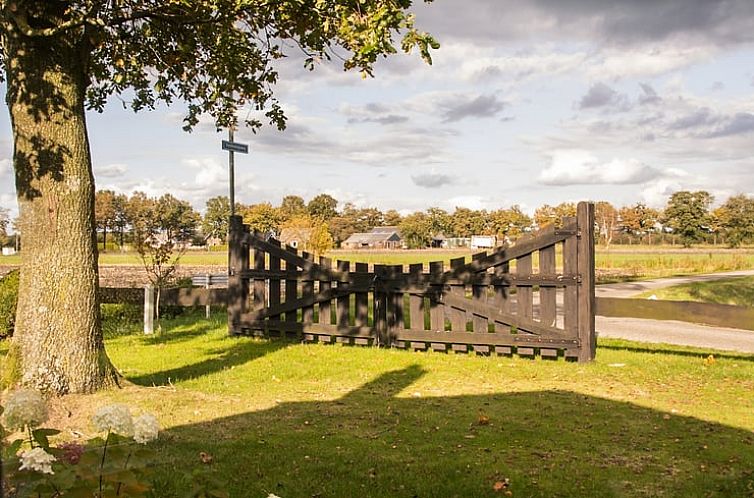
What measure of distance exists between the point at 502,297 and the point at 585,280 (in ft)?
4.08

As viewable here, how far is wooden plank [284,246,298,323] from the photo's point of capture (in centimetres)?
1125

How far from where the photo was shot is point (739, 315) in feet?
27.0

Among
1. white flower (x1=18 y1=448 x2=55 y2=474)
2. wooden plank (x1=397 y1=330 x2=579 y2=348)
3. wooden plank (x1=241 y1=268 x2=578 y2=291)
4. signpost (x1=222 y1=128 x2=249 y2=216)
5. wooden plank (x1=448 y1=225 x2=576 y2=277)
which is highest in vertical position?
signpost (x1=222 y1=128 x2=249 y2=216)

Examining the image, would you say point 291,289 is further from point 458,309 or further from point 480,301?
point 480,301

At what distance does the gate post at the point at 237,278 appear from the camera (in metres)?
11.8

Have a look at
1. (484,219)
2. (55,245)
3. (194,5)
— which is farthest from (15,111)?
(484,219)

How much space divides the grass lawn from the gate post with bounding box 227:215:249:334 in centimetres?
194

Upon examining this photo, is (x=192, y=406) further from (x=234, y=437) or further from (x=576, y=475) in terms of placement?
(x=576, y=475)

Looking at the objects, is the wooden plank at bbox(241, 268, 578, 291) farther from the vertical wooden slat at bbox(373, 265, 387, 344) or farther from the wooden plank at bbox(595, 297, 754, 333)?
the wooden plank at bbox(595, 297, 754, 333)

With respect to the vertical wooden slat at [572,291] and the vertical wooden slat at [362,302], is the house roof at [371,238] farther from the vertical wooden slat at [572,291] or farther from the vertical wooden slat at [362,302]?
the vertical wooden slat at [572,291]

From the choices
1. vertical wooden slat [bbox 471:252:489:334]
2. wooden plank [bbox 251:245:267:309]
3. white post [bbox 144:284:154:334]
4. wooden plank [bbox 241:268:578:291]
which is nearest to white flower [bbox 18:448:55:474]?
wooden plank [bbox 241:268:578:291]

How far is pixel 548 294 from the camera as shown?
934 cm

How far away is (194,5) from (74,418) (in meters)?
4.60

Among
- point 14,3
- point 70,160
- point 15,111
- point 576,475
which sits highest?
point 14,3
